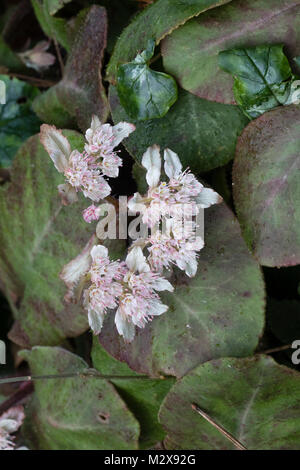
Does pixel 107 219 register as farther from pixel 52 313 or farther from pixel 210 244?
pixel 52 313

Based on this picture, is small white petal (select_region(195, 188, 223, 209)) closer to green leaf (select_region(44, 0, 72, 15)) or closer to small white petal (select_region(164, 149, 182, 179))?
small white petal (select_region(164, 149, 182, 179))

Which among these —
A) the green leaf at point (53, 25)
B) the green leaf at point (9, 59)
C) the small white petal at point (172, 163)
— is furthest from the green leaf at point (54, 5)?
the small white petal at point (172, 163)

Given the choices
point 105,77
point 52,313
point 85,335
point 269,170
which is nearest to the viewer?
point 269,170

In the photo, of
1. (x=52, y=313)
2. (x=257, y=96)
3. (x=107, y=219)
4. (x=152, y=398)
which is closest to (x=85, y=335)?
(x=52, y=313)

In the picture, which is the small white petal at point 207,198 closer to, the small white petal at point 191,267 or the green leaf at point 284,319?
the small white petal at point 191,267

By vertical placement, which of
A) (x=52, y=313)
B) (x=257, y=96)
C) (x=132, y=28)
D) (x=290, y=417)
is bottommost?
(x=290, y=417)

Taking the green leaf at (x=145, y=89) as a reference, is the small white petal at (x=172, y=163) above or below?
below

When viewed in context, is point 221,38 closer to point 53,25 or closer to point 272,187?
point 272,187
